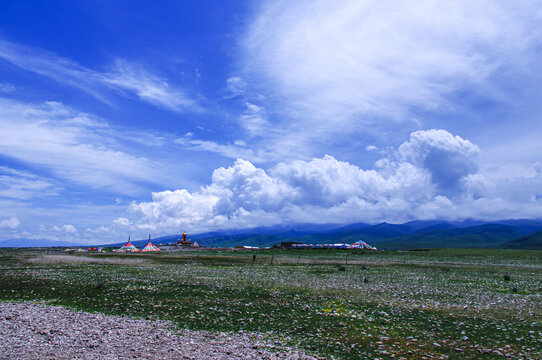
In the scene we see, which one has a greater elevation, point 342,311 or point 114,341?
point 114,341

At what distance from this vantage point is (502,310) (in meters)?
21.9

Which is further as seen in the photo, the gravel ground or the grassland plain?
the grassland plain

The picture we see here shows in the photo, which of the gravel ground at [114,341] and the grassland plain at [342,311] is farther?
the grassland plain at [342,311]

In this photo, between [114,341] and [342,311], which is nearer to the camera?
[114,341]

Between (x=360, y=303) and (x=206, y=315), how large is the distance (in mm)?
9992

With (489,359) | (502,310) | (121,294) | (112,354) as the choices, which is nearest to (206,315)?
(112,354)

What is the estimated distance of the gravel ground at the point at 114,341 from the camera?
1327 cm

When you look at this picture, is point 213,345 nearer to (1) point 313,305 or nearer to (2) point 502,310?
(1) point 313,305

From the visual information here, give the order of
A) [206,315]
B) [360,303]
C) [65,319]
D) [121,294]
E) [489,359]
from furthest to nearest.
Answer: [121,294], [360,303], [206,315], [65,319], [489,359]

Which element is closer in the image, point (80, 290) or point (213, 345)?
point (213, 345)

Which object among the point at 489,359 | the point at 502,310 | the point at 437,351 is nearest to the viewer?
the point at 489,359

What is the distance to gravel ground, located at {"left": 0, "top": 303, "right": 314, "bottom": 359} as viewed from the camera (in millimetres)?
13273

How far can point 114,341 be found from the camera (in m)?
14.8

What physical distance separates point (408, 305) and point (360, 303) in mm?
2929
